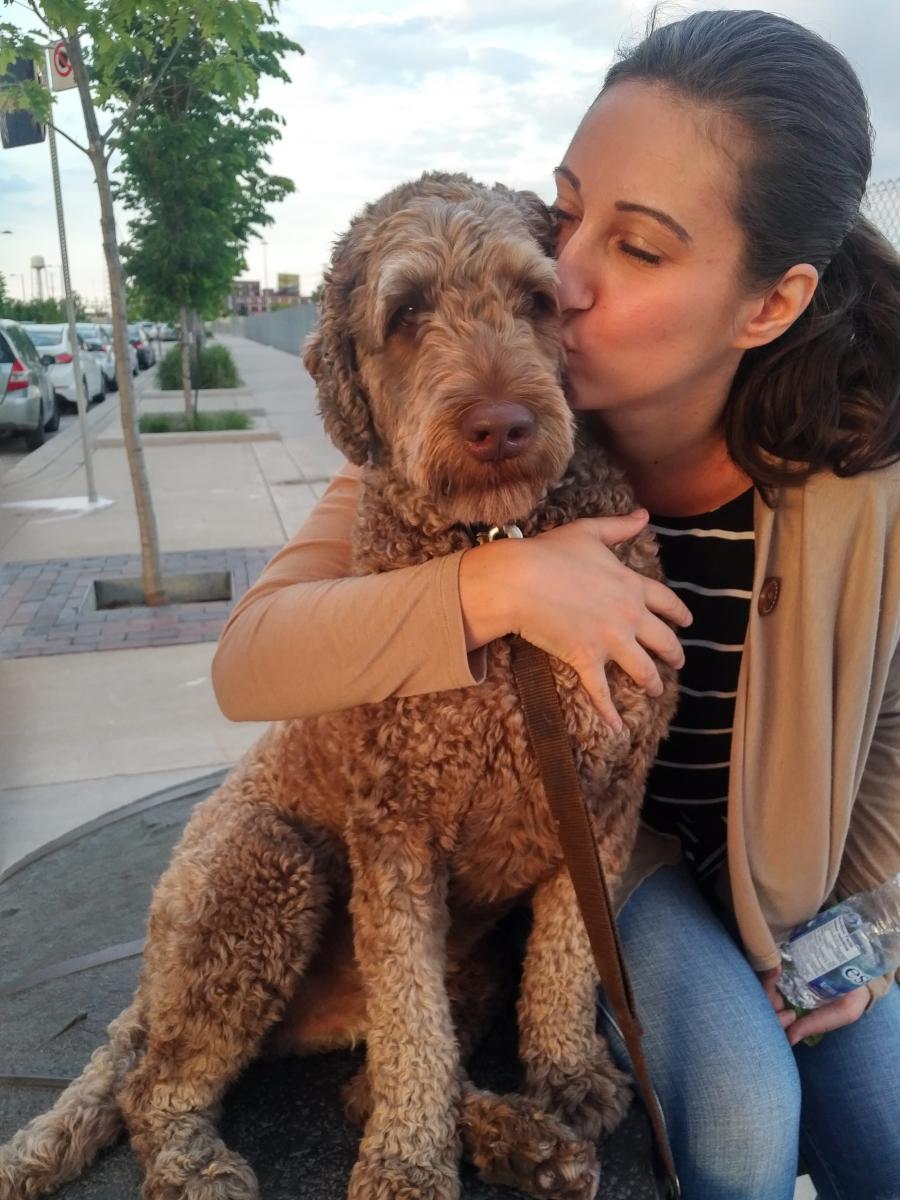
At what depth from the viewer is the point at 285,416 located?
16625 mm

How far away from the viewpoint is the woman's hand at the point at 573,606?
165cm

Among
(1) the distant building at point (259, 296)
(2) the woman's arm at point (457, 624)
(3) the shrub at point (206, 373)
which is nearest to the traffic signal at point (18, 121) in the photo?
(2) the woman's arm at point (457, 624)

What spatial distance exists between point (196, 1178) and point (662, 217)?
171cm

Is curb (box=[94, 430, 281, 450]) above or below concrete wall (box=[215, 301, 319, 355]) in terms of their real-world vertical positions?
below

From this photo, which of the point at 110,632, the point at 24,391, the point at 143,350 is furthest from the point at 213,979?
the point at 143,350

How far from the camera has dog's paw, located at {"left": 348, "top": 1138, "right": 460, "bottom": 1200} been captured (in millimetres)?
1592

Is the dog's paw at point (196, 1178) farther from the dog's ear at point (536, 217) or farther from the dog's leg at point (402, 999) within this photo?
the dog's ear at point (536, 217)

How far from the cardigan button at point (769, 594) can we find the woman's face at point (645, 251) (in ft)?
1.25

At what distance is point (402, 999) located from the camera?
1677 millimetres

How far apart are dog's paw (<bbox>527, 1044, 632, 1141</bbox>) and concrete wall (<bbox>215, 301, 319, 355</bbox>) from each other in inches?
804

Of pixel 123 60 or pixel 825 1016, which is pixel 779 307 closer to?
pixel 825 1016

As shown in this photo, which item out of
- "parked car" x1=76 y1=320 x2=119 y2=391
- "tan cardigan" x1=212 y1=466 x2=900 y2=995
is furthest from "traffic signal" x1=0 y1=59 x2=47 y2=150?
"parked car" x1=76 y1=320 x2=119 y2=391

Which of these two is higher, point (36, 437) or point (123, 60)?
point (123, 60)

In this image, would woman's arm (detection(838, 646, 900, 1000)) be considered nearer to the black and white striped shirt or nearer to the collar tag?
the black and white striped shirt
